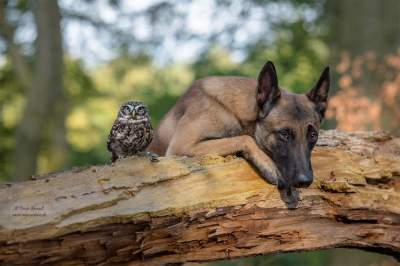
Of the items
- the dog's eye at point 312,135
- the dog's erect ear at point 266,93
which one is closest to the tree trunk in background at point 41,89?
the dog's erect ear at point 266,93

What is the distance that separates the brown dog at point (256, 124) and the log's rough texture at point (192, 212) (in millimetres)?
217

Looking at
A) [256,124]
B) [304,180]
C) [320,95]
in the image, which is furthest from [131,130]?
[320,95]

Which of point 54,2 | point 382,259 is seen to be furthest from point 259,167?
point 54,2

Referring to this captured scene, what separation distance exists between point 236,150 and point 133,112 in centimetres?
98

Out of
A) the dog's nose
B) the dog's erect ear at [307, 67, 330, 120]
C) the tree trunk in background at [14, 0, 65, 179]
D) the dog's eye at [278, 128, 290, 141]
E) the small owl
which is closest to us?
the dog's nose

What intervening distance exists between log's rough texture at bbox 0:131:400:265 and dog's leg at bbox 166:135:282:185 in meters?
0.09

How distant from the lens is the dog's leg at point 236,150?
19.5 feet

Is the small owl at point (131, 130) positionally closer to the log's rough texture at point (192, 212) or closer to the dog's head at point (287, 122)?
the log's rough texture at point (192, 212)

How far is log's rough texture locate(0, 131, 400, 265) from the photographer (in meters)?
4.93

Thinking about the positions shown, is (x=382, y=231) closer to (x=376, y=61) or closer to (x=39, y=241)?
(x=39, y=241)

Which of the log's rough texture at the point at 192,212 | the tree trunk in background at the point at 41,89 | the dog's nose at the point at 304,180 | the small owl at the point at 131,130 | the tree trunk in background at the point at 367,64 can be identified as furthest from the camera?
the tree trunk in background at the point at 41,89

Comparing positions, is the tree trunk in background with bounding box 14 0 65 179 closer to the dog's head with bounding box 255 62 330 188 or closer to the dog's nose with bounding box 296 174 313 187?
the dog's head with bounding box 255 62 330 188

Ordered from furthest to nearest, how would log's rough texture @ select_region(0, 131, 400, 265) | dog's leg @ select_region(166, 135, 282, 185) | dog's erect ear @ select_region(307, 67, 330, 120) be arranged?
dog's erect ear @ select_region(307, 67, 330, 120) < dog's leg @ select_region(166, 135, 282, 185) < log's rough texture @ select_region(0, 131, 400, 265)

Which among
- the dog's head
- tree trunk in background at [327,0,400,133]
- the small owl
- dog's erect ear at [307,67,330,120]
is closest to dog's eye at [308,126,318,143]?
the dog's head
